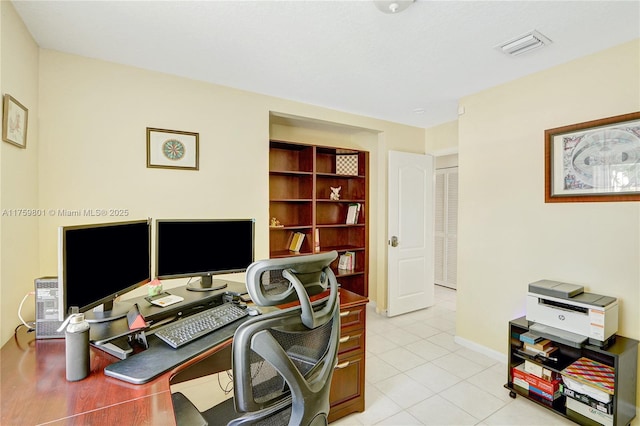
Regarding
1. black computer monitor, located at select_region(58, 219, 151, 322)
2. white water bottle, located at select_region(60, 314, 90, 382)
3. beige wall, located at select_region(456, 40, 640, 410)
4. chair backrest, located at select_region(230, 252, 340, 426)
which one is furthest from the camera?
beige wall, located at select_region(456, 40, 640, 410)

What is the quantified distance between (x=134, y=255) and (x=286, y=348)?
106 centimetres

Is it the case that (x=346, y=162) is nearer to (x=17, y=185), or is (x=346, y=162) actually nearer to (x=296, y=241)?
(x=296, y=241)

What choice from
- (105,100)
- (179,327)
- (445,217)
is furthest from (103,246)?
(445,217)

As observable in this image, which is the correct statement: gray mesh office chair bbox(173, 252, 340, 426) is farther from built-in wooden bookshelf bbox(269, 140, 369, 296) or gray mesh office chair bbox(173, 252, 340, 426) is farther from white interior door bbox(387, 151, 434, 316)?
white interior door bbox(387, 151, 434, 316)

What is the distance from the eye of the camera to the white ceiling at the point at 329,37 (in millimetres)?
1775

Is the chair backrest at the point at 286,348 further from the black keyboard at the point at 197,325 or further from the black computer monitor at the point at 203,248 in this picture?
the black computer monitor at the point at 203,248

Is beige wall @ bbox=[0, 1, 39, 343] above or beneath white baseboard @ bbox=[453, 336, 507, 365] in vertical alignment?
above

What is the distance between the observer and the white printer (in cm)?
198

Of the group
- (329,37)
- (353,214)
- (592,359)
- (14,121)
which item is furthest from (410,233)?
(14,121)

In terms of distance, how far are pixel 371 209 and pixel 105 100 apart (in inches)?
123

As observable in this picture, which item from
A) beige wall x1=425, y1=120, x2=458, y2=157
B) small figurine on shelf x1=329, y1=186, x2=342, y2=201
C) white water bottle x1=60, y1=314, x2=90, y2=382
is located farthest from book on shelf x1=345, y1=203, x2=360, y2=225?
white water bottle x1=60, y1=314, x2=90, y2=382

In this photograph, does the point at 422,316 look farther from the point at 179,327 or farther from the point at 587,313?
the point at 179,327

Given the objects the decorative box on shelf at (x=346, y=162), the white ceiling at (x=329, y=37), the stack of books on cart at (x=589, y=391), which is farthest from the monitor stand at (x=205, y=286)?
the decorative box on shelf at (x=346, y=162)

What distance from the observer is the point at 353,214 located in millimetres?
4254
